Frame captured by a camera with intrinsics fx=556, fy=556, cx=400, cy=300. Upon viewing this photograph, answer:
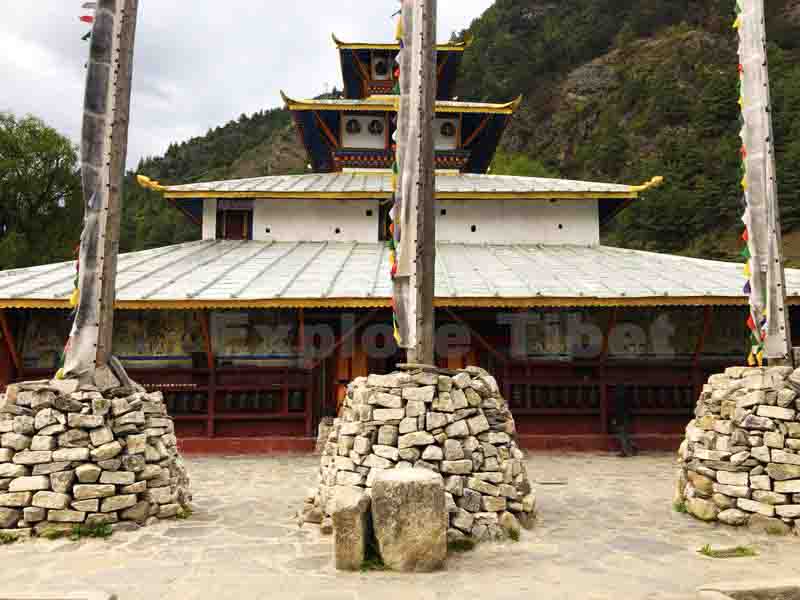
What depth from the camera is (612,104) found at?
156ft

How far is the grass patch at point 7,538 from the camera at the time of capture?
16.0 feet

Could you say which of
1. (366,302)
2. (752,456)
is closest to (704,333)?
(752,456)

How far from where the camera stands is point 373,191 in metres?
13.9

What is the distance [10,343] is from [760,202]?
39.8 ft

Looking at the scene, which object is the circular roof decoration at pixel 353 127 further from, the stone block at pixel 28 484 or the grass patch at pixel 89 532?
the grass patch at pixel 89 532

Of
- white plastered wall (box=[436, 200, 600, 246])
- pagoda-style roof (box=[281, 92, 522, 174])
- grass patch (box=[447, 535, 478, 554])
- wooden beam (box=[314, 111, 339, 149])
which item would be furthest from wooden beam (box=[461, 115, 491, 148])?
grass patch (box=[447, 535, 478, 554])

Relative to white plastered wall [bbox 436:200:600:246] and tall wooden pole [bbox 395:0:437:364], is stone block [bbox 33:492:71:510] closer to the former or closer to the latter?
tall wooden pole [bbox 395:0:437:364]

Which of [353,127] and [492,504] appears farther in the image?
[353,127]

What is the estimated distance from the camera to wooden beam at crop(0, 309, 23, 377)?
10067mm

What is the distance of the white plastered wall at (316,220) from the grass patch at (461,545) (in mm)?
10323

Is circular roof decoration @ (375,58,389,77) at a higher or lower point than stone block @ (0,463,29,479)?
higher

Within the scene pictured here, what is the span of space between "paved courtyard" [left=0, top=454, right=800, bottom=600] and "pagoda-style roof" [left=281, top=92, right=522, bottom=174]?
12357mm

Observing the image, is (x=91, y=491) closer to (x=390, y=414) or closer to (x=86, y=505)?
(x=86, y=505)

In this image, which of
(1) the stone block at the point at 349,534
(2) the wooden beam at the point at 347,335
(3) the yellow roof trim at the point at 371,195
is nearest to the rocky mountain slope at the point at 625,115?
(3) the yellow roof trim at the point at 371,195
